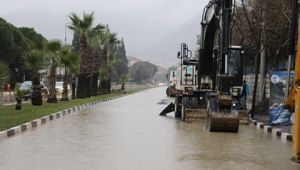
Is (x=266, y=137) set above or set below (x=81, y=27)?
below

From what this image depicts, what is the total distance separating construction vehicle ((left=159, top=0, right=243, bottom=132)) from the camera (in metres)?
18.4

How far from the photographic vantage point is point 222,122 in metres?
18.3

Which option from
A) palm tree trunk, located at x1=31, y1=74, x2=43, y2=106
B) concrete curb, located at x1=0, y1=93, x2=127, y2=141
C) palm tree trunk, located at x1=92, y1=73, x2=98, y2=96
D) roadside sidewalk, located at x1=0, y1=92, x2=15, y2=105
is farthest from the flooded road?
palm tree trunk, located at x1=92, y1=73, x2=98, y2=96

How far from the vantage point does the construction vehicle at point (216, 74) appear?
18.4 metres

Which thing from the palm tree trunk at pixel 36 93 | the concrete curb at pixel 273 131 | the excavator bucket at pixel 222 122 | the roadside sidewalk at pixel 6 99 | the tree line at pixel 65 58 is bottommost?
the concrete curb at pixel 273 131

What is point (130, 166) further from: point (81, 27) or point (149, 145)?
point (81, 27)

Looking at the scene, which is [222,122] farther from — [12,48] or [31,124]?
[12,48]

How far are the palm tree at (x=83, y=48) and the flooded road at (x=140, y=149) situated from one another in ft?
83.3

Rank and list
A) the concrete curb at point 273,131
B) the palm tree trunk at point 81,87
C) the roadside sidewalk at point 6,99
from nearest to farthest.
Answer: the concrete curb at point 273,131 < the roadside sidewalk at point 6,99 < the palm tree trunk at point 81,87

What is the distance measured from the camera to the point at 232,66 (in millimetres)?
23531

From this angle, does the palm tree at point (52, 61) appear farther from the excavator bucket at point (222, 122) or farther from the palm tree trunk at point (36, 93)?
the excavator bucket at point (222, 122)

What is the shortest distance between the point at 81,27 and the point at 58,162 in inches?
1347

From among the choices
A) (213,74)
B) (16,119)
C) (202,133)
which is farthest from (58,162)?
(213,74)

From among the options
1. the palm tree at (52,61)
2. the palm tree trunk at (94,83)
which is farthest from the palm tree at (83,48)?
the palm tree at (52,61)
